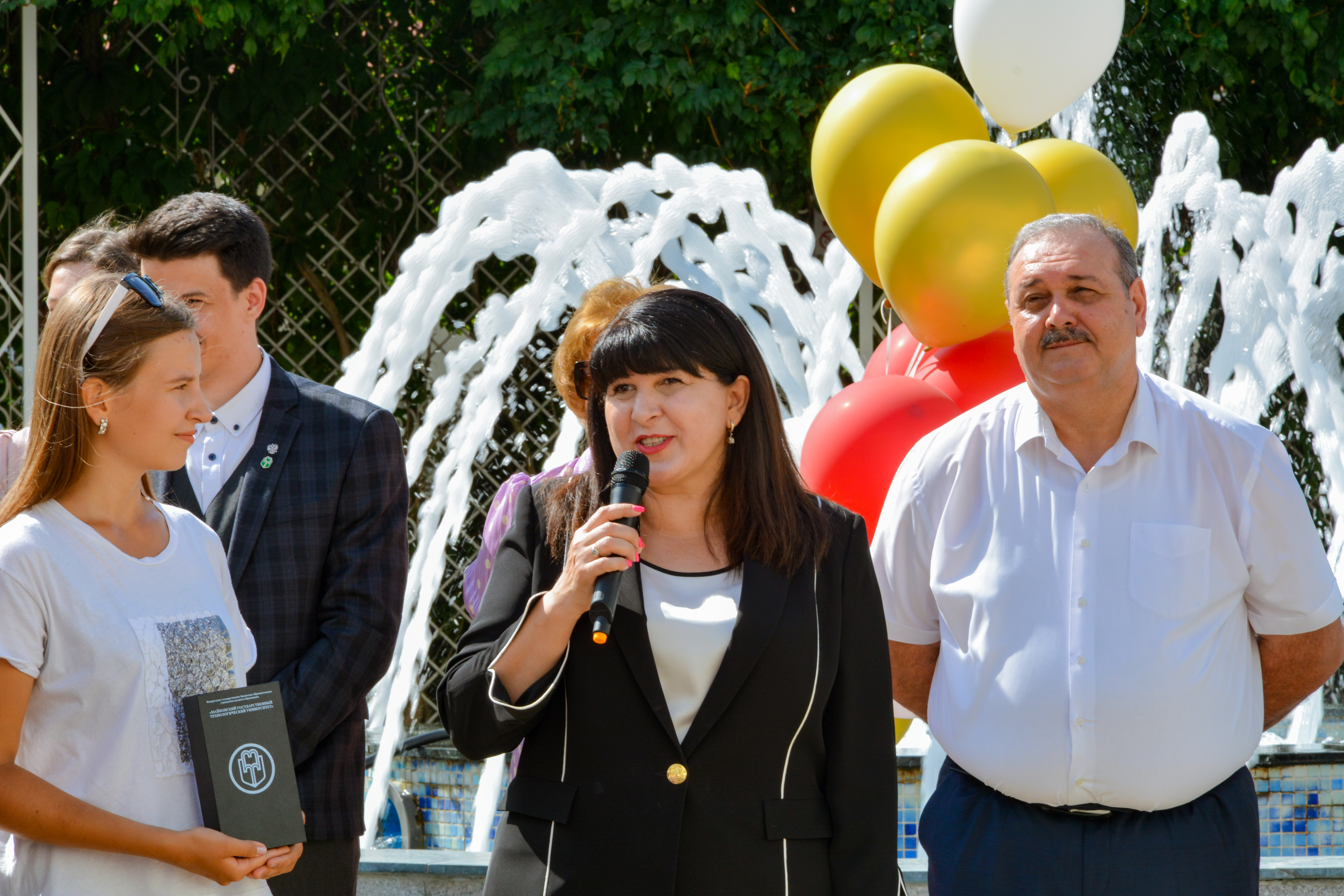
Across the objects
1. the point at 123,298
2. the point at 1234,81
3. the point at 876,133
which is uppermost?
the point at 1234,81

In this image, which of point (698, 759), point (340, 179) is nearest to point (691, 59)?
point (340, 179)

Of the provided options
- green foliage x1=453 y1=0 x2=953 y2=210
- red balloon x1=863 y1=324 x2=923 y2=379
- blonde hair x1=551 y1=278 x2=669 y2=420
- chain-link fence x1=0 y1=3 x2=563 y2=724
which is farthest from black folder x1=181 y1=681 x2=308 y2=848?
Answer: chain-link fence x1=0 y1=3 x2=563 y2=724

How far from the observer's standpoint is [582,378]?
2.19m

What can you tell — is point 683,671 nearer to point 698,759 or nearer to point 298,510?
point 698,759

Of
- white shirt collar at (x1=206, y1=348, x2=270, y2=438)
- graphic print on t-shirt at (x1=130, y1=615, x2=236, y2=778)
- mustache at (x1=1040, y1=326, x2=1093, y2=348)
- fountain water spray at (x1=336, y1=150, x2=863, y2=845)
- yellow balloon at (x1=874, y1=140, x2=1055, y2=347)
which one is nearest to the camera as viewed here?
graphic print on t-shirt at (x1=130, y1=615, x2=236, y2=778)

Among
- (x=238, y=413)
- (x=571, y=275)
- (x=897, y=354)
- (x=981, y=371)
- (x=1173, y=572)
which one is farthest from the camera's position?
(x=571, y=275)

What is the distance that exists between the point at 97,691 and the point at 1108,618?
1.58m

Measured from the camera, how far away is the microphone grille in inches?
75.8

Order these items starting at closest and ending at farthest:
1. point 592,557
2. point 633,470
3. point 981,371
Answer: point 592,557, point 633,470, point 981,371

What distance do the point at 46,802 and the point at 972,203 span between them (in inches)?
103

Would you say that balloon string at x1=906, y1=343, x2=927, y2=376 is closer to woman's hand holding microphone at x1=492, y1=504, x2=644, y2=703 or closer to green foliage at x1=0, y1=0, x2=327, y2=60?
woman's hand holding microphone at x1=492, y1=504, x2=644, y2=703

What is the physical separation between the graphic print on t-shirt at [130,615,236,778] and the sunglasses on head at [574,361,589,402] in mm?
679

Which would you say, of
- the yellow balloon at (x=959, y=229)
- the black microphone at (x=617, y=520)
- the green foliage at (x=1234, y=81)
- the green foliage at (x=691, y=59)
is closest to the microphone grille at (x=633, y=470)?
the black microphone at (x=617, y=520)

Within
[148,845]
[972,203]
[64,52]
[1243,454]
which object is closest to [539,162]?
[972,203]
